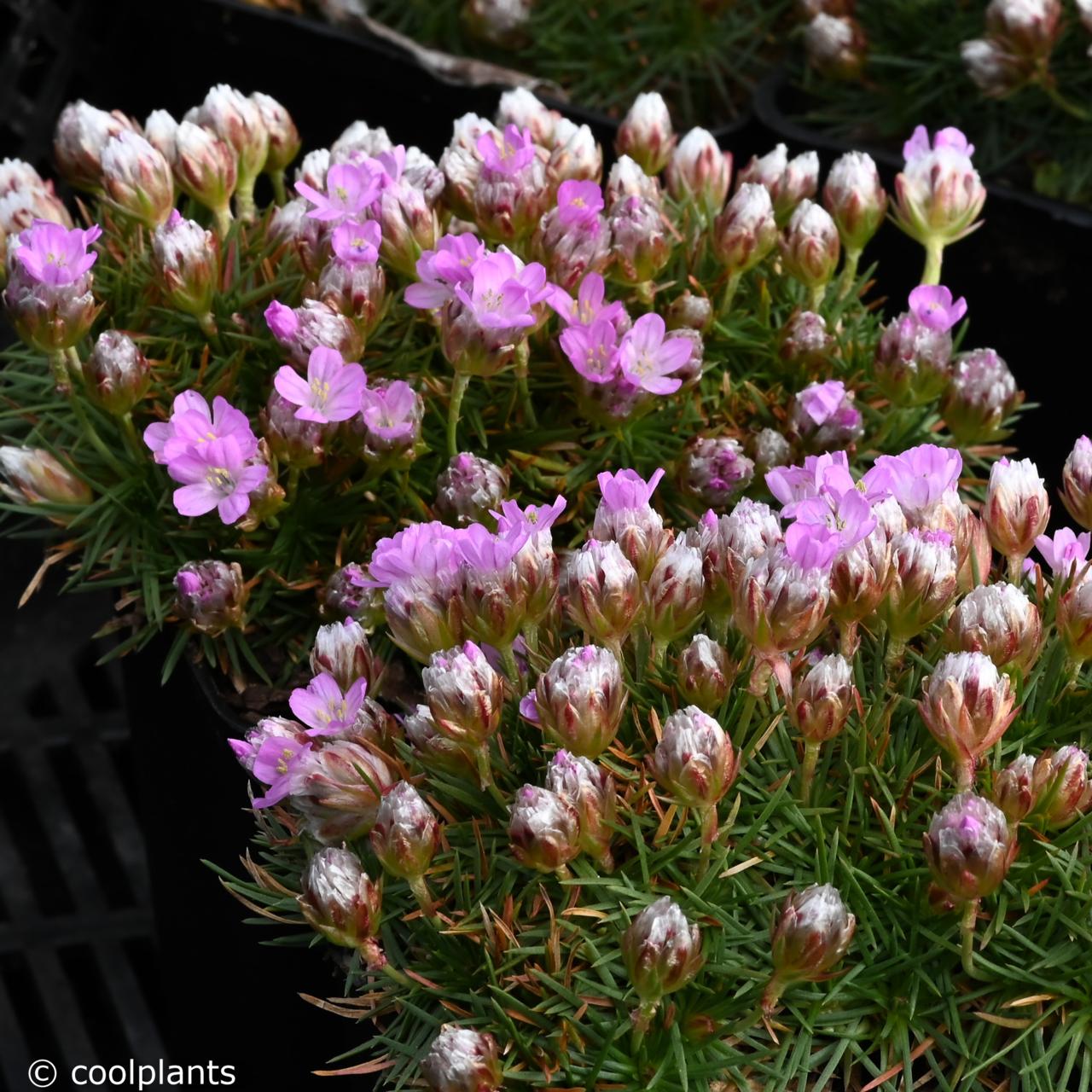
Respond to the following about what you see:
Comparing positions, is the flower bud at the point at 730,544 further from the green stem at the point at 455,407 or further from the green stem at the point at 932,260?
the green stem at the point at 932,260

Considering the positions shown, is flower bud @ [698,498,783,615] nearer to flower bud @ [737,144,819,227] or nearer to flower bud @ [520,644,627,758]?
flower bud @ [520,644,627,758]

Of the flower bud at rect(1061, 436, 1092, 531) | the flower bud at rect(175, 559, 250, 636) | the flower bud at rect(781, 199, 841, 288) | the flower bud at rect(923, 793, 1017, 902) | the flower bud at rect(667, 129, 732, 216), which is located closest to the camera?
the flower bud at rect(923, 793, 1017, 902)

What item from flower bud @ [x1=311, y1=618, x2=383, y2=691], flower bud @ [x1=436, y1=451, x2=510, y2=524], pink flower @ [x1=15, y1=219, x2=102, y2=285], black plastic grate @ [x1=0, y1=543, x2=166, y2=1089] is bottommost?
black plastic grate @ [x1=0, y1=543, x2=166, y2=1089]

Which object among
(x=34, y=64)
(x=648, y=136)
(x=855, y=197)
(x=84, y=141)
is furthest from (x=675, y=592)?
(x=34, y=64)

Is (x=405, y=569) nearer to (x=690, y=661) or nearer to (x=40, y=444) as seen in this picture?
(x=690, y=661)

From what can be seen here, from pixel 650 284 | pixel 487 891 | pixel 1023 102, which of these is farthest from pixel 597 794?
pixel 1023 102

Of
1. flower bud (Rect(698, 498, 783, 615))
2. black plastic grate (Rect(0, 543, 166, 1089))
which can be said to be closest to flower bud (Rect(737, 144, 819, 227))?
flower bud (Rect(698, 498, 783, 615))

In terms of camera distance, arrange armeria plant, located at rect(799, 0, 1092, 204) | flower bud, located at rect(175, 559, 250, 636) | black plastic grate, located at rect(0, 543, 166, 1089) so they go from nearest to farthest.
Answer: flower bud, located at rect(175, 559, 250, 636)
black plastic grate, located at rect(0, 543, 166, 1089)
armeria plant, located at rect(799, 0, 1092, 204)

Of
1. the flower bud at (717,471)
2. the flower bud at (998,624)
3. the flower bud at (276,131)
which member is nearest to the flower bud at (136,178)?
the flower bud at (276,131)
